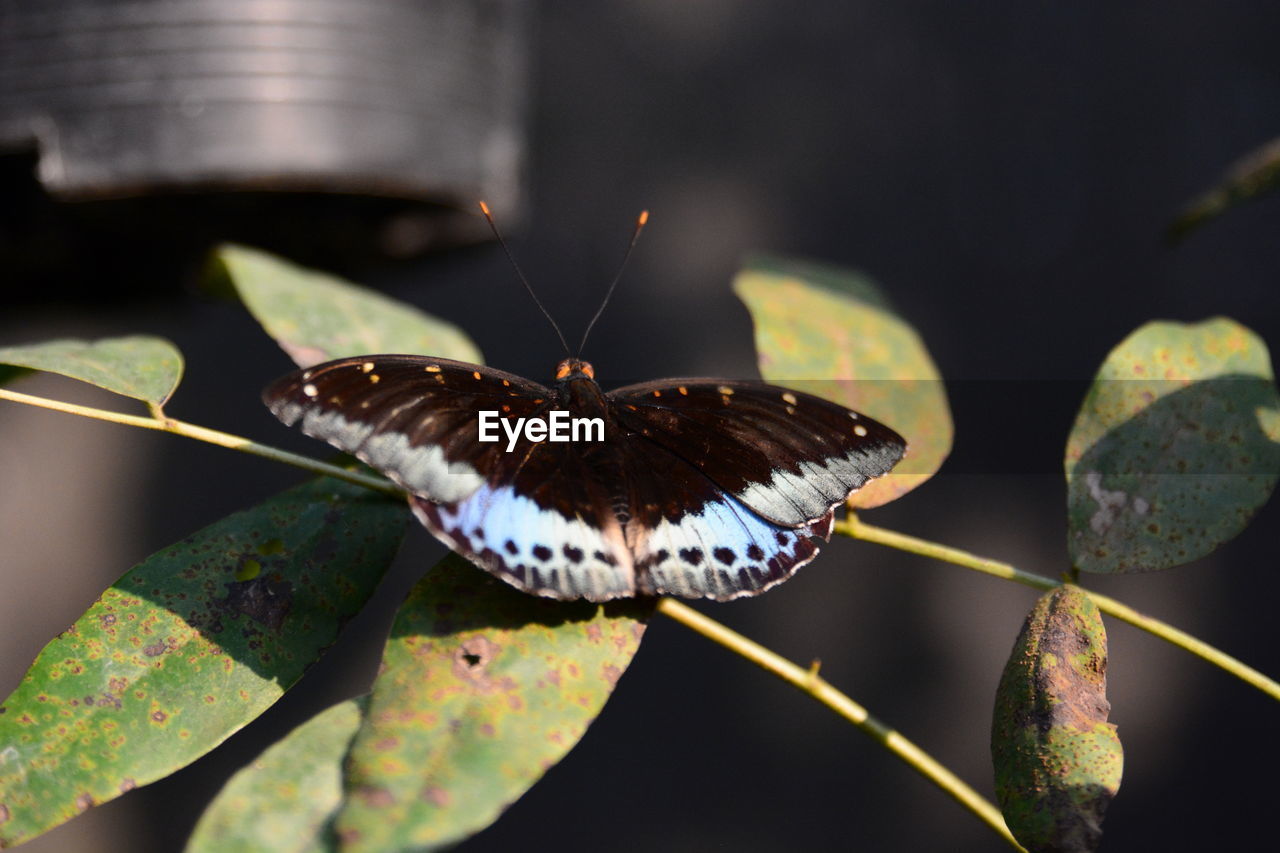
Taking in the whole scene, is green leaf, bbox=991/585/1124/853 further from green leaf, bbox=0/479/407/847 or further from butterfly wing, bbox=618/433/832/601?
green leaf, bbox=0/479/407/847

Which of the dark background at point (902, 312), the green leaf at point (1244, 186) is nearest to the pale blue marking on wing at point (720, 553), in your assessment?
the green leaf at point (1244, 186)

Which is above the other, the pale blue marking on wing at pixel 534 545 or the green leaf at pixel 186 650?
the pale blue marking on wing at pixel 534 545

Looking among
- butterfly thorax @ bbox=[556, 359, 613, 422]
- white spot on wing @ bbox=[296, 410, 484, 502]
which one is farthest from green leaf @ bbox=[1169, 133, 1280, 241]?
white spot on wing @ bbox=[296, 410, 484, 502]

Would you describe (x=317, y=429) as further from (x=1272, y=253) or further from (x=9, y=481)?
(x=1272, y=253)

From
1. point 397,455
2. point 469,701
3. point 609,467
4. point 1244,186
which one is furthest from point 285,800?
point 1244,186

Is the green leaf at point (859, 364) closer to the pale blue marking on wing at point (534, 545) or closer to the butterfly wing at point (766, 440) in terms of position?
the butterfly wing at point (766, 440)
